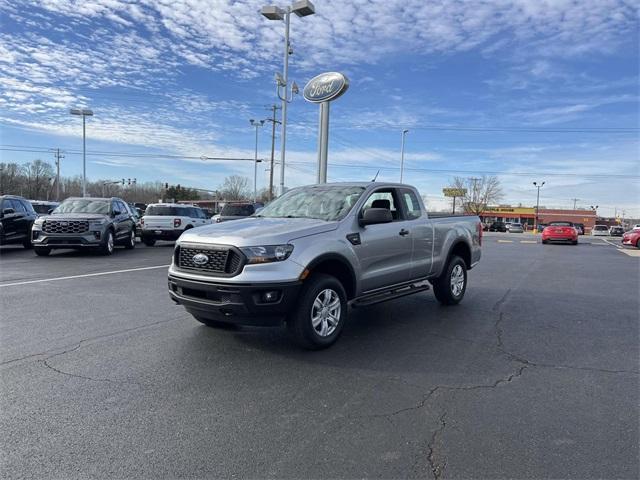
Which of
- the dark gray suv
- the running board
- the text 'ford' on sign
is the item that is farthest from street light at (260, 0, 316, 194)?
the running board

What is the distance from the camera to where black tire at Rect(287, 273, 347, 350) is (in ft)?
15.8

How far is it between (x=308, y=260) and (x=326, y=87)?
52.9 ft

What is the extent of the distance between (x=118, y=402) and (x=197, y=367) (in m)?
0.89

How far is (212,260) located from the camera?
4.89 m

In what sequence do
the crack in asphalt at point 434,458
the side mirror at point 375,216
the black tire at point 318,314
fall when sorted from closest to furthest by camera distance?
the crack in asphalt at point 434,458 < the black tire at point 318,314 < the side mirror at point 375,216

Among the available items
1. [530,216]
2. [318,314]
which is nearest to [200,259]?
[318,314]

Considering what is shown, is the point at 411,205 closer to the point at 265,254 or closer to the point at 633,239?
the point at 265,254

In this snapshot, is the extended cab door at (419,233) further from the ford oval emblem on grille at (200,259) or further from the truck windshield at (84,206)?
the truck windshield at (84,206)

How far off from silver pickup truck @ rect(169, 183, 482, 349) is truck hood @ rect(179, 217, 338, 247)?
0.4 inches

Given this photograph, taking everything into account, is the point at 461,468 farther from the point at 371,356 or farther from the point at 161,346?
the point at 161,346

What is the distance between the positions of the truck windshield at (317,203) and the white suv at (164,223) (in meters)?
12.7

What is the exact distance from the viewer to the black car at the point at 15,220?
47.0 ft

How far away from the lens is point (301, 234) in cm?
497

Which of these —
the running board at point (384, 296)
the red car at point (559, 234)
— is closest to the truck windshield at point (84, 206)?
the running board at point (384, 296)
